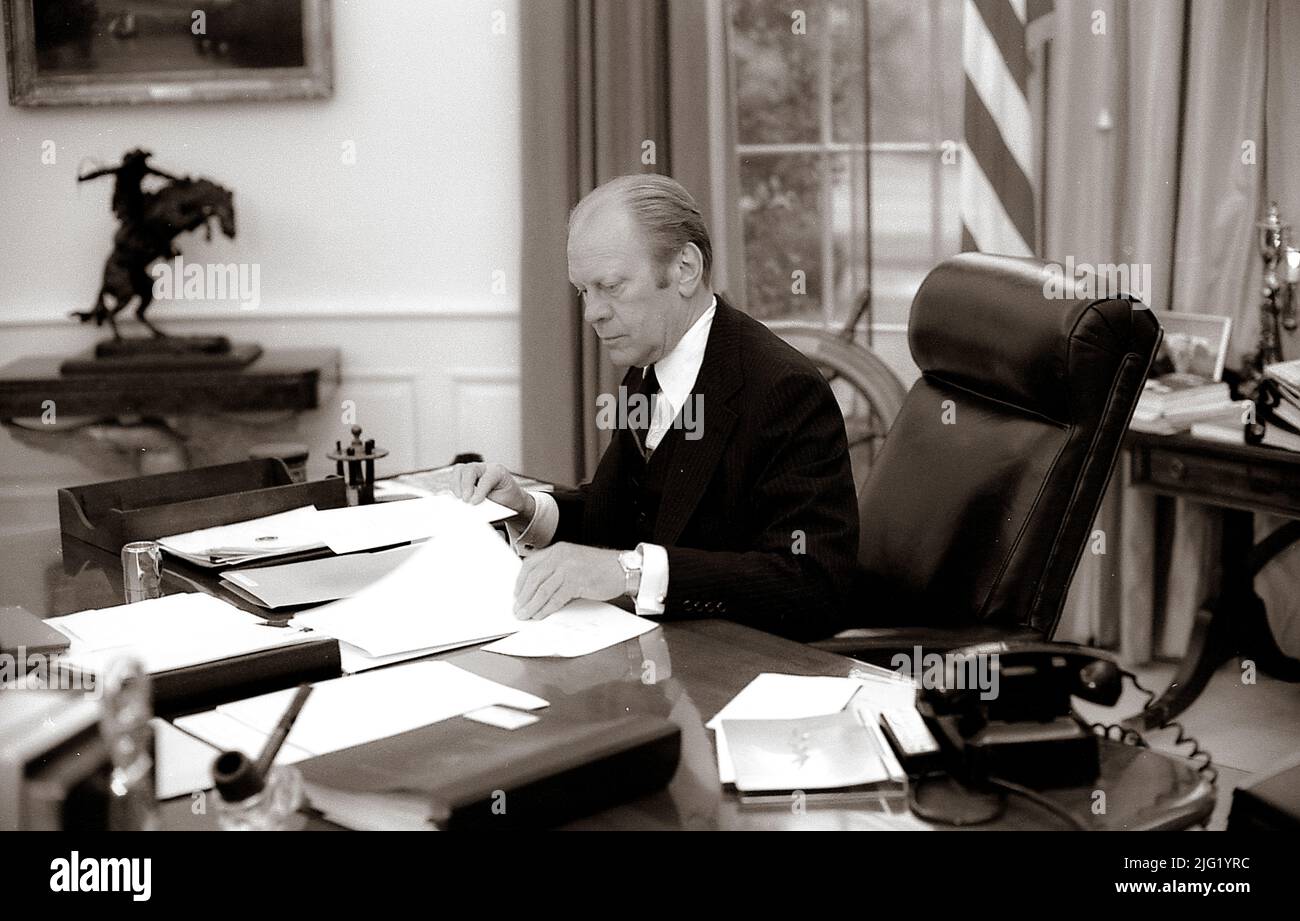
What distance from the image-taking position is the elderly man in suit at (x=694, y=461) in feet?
5.95

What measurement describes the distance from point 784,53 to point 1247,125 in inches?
46.6

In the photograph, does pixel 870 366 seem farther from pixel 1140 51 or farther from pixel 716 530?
pixel 716 530

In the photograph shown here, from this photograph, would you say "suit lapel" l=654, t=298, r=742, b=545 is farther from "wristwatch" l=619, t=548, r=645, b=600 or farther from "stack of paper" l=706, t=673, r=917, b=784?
"stack of paper" l=706, t=673, r=917, b=784

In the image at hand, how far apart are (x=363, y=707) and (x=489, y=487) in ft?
2.26

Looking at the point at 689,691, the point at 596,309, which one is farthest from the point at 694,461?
the point at 689,691

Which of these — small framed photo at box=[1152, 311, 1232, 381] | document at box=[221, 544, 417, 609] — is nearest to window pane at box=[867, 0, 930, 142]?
small framed photo at box=[1152, 311, 1232, 381]

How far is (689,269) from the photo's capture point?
6.78 feet

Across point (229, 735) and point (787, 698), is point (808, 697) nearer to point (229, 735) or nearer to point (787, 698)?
point (787, 698)

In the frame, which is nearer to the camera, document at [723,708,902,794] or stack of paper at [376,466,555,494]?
document at [723,708,902,794]

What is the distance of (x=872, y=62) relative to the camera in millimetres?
3697

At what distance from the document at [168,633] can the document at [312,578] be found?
0.05 meters

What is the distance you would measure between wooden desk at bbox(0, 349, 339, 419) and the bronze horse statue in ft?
0.63

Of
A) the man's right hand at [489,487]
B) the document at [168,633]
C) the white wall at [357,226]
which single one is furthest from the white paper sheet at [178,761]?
the white wall at [357,226]

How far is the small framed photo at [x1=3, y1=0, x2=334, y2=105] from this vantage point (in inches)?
151
